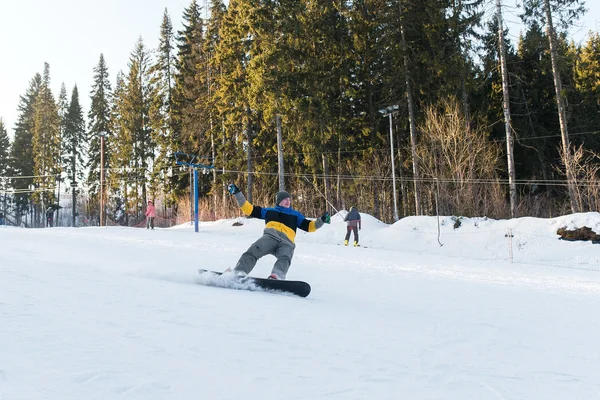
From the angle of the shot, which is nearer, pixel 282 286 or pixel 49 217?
pixel 282 286

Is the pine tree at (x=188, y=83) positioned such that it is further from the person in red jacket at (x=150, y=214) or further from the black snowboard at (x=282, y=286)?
the black snowboard at (x=282, y=286)

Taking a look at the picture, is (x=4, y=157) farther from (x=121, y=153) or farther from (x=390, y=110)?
(x=390, y=110)

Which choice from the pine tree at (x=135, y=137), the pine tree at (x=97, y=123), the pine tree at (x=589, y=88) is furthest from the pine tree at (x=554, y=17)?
the pine tree at (x=97, y=123)

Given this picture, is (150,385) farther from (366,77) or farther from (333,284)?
(366,77)

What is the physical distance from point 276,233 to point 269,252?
310 mm

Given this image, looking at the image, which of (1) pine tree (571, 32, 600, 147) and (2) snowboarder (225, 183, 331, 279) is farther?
(1) pine tree (571, 32, 600, 147)

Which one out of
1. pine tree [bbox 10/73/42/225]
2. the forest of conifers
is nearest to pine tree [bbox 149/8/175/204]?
the forest of conifers

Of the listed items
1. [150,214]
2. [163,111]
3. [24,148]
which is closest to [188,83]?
[163,111]

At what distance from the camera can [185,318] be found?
3633 millimetres

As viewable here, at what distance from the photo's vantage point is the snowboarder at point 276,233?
251 inches

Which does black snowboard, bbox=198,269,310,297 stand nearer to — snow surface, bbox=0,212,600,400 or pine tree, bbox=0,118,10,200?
snow surface, bbox=0,212,600,400

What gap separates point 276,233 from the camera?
653 cm

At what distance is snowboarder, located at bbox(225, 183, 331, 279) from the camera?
6383 millimetres

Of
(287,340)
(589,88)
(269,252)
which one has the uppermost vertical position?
(589,88)
